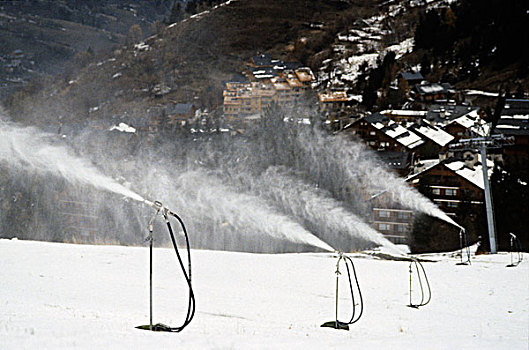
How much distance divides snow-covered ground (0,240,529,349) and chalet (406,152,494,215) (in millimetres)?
20089

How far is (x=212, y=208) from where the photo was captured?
157 ft

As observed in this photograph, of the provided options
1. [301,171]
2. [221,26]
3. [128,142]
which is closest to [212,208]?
[301,171]

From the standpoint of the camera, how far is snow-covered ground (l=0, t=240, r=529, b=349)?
6.69 metres

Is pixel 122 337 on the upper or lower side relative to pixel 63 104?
lower

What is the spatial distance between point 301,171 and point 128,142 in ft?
107

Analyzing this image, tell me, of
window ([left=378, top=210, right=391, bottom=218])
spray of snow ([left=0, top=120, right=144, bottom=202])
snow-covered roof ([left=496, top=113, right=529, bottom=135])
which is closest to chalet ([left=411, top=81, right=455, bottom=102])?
snow-covered roof ([left=496, top=113, right=529, bottom=135])

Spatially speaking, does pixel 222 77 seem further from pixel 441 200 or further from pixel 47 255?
pixel 47 255

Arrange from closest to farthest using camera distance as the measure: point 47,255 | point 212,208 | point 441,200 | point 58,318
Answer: point 58,318, point 47,255, point 441,200, point 212,208

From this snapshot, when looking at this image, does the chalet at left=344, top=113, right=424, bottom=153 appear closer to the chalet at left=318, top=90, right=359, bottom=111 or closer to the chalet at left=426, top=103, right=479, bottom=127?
the chalet at left=426, top=103, right=479, bottom=127

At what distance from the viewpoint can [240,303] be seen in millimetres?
10273

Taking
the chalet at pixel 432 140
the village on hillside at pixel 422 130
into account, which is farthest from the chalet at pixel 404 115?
the chalet at pixel 432 140

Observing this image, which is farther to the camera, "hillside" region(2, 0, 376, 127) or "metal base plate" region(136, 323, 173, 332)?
"hillside" region(2, 0, 376, 127)

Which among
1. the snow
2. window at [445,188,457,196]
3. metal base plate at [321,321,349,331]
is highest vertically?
the snow

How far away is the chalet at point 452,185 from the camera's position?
120 ft
